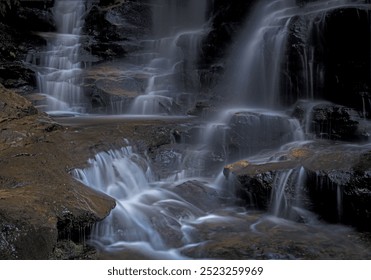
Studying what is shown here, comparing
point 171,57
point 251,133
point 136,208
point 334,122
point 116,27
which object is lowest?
point 136,208

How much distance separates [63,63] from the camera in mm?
13602

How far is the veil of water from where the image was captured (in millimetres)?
4801

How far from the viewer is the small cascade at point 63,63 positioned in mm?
11711

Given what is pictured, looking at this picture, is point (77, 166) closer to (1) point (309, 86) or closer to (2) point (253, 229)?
(2) point (253, 229)

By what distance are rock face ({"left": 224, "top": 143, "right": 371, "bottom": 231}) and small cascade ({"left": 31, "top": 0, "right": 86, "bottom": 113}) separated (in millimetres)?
7018

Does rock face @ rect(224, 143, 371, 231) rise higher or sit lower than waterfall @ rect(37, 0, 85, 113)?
lower

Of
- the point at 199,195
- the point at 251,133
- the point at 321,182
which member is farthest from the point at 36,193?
the point at 251,133

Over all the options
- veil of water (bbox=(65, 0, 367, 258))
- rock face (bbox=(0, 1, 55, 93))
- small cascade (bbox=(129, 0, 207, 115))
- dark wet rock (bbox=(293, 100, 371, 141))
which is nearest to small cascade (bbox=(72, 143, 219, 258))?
veil of water (bbox=(65, 0, 367, 258))

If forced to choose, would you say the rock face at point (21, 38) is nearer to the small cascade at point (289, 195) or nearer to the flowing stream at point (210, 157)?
the flowing stream at point (210, 157)

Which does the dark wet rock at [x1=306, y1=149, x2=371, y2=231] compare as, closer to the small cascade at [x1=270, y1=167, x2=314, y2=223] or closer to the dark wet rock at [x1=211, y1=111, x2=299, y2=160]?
the small cascade at [x1=270, y1=167, x2=314, y2=223]

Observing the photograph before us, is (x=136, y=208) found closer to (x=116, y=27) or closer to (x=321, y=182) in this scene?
(x=321, y=182)

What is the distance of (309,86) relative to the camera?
30.5 ft

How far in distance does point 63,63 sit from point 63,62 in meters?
0.05

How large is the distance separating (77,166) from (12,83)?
835cm
